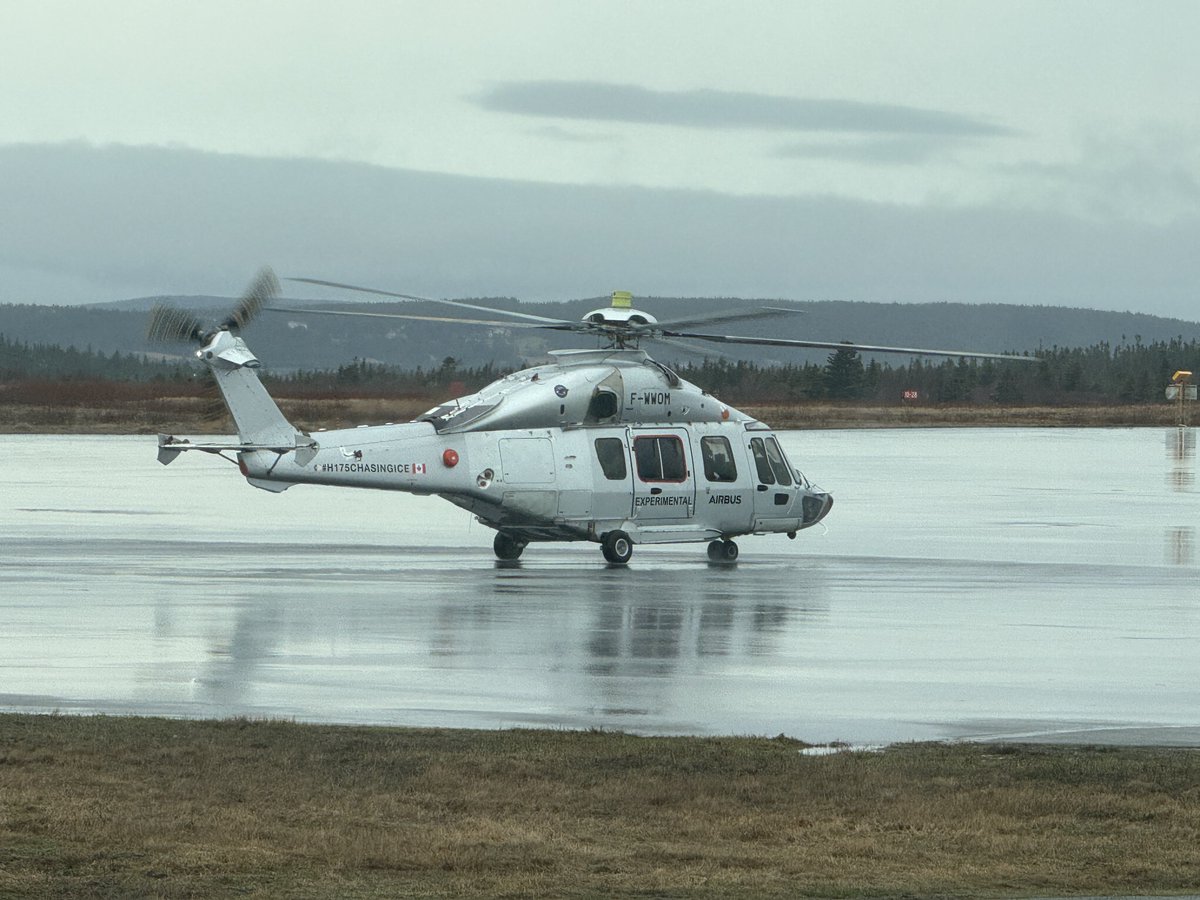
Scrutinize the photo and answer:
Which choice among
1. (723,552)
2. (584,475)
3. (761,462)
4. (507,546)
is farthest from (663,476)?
(507,546)

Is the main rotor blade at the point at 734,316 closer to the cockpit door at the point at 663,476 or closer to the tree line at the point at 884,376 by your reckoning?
the cockpit door at the point at 663,476

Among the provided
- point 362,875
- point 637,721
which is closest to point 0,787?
point 362,875

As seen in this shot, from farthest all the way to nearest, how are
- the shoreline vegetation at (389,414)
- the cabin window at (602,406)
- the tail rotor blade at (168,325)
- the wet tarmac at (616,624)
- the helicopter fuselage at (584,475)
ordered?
1. the shoreline vegetation at (389,414)
2. the cabin window at (602,406)
3. the helicopter fuselage at (584,475)
4. the tail rotor blade at (168,325)
5. the wet tarmac at (616,624)

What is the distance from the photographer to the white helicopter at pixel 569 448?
26.0 meters

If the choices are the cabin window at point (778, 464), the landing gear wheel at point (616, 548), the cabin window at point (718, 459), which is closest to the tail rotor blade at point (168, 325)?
the landing gear wheel at point (616, 548)

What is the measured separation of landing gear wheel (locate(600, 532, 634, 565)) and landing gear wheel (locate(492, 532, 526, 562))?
1488 millimetres

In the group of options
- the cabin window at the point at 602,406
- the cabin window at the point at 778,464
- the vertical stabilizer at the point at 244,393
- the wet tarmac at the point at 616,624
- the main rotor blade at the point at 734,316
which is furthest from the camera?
the cabin window at the point at 778,464

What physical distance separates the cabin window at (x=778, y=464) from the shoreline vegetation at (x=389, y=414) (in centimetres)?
2405

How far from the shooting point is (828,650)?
1784 centimetres

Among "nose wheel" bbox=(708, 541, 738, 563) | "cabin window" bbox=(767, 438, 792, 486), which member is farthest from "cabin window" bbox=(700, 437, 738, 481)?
"nose wheel" bbox=(708, 541, 738, 563)

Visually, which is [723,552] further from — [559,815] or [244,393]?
[559,815]

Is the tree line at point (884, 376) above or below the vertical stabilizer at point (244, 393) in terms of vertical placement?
above

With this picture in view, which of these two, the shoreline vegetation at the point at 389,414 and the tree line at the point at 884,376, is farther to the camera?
the tree line at the point at 884,376

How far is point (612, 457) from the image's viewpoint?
27938 millimetres
